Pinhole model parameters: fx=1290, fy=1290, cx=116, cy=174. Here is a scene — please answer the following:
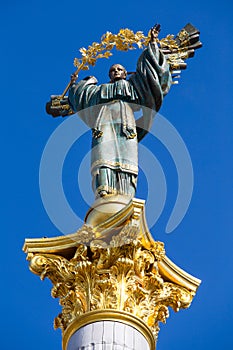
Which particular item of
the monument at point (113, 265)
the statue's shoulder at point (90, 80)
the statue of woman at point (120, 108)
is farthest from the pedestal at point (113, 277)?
the statue's shoulder at point (90, 80)

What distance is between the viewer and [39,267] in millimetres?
26734

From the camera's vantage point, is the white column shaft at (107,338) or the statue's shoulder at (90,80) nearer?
the white column shaft at (107,338)

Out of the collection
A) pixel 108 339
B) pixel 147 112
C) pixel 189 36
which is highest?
pixel 189 36

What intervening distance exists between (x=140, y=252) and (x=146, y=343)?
78.4 inches

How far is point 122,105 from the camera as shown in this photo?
1200 inches

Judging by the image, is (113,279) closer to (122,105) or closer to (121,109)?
(121,109)

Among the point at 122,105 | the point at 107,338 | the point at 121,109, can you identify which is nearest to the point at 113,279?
the point at 107,338

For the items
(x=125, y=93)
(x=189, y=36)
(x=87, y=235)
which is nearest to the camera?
(x=87, y=235)

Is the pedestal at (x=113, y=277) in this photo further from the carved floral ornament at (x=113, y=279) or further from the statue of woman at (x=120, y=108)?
the statue of woman at (x=120, y=108)

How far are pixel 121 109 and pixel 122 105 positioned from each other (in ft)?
0.49

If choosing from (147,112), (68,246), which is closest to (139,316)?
(68,246)

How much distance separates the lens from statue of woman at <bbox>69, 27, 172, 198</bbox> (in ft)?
95.0

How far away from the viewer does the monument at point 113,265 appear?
83.8 ft

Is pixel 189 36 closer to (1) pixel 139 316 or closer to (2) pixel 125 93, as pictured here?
(2) pixel 125 93
